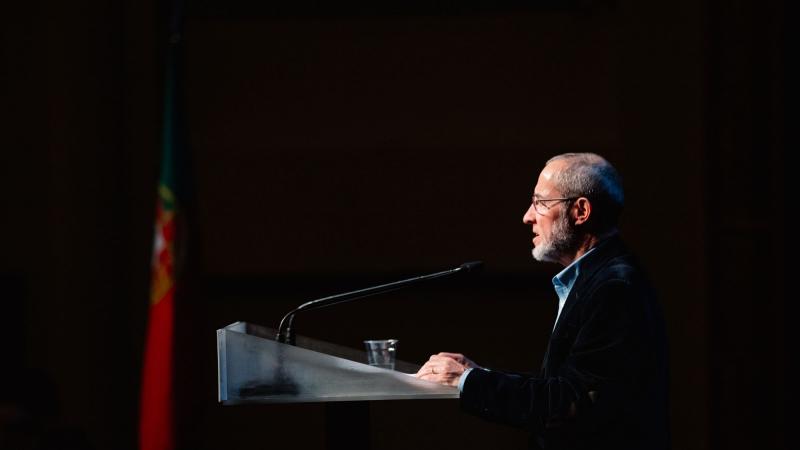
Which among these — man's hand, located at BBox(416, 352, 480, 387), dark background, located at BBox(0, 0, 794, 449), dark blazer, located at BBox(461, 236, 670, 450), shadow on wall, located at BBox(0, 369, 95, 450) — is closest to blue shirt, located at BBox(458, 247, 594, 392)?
dark blazer, located at BBox(461, 236, 670, 450)

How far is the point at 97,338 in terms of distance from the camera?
459cm

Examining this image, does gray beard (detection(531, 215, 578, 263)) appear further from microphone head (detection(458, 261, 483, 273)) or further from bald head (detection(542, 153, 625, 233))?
microphone head (detection(458, 261, 483, 273))

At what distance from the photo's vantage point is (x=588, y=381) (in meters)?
1.93

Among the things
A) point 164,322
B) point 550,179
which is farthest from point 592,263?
point 164,322

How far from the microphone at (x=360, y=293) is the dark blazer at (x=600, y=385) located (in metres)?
0.26

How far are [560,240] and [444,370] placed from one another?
410 millimetres

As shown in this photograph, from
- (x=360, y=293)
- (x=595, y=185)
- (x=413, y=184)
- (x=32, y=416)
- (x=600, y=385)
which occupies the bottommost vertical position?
(x=32, y=416)

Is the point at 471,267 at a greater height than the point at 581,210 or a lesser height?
lesser

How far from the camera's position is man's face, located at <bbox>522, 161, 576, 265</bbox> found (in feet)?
7.13

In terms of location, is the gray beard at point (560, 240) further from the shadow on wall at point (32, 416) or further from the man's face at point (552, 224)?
the shadow on wall at point (32, 416)

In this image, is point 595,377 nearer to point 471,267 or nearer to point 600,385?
point 600,385

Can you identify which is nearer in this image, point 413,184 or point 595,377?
point 595,377

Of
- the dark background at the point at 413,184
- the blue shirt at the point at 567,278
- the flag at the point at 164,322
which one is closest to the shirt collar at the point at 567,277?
the blue shirt at the point at 567,278

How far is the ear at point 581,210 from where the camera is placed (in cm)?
216
